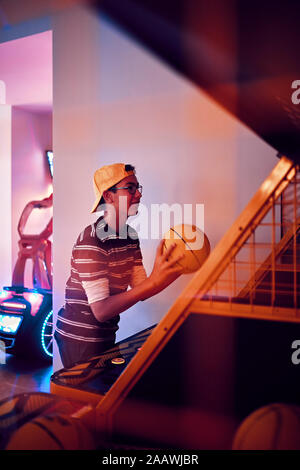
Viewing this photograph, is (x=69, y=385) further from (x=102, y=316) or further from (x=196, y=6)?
(x=196, y=6)

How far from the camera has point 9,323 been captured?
3.59m

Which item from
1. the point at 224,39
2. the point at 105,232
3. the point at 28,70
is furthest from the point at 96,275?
the point at 28,70

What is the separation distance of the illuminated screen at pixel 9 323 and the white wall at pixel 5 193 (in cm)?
177

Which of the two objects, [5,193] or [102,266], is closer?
[102,266]

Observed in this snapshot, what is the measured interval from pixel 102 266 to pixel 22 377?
2047 millimetres

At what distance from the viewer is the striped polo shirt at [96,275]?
5.90 ft

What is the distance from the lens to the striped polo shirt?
1798 millimetres

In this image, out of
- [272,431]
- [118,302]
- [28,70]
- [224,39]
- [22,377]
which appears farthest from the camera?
[28,70]

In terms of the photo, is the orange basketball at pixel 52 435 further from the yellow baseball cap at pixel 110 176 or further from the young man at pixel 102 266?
the yellow baseball cap at pixel 110 176

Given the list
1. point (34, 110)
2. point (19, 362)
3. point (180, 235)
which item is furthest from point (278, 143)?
point (34, 110)

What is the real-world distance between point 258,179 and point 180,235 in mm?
902

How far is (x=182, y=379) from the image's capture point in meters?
1.01

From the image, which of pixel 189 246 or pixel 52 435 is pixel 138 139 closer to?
pixel 189 246

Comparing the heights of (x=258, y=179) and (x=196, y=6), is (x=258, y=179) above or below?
below
